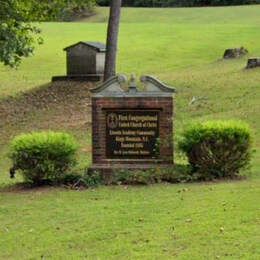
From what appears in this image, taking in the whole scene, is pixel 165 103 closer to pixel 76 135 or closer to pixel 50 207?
pixel 50 207

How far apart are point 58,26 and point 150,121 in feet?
129

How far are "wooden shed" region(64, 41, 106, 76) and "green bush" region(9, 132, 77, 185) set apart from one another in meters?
15.6

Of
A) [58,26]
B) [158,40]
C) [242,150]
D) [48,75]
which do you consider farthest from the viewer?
[58,26]

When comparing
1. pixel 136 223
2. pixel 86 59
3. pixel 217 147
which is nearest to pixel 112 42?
pixel 86 59

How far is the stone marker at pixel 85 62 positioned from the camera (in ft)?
88.8

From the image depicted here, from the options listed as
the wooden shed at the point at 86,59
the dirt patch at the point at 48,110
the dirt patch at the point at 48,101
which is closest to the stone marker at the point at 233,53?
the wooden shed at the point at 86,59

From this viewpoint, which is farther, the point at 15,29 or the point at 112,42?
the point at 112,42

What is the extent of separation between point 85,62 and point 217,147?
16.6m

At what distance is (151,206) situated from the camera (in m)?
9.34

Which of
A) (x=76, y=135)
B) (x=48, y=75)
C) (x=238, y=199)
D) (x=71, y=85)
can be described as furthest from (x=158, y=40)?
(x=238, y=199)

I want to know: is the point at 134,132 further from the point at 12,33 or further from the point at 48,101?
the point at 48,101

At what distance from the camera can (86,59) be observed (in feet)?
89.8

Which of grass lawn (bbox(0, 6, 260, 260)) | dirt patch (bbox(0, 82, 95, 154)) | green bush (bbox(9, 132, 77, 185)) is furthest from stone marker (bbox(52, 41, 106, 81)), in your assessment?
green bush (bbox(9, 132, 77, 185))

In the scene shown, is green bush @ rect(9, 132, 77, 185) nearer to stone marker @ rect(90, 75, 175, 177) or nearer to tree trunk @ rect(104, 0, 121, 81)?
stone marker @ rect(90, 75, 175, 177)
